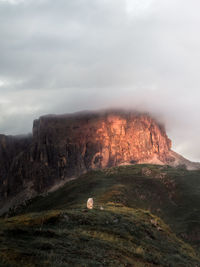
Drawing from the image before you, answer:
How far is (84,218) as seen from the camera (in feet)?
102

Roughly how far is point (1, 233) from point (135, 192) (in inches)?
4241

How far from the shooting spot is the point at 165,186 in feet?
461

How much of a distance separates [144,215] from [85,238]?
2270 cm

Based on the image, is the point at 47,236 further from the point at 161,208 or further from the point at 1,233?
the point at 161,208

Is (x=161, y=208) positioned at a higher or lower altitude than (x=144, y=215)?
lower

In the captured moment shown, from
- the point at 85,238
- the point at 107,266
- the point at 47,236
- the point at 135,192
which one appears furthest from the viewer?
the point at 135,192

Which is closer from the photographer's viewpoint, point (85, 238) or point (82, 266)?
point (82, 266)

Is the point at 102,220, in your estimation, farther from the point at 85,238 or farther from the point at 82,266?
the point at 82,266

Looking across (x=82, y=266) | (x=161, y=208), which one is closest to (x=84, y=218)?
(x=82, y=266)

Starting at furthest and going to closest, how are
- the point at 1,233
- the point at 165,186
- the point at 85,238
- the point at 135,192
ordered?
the point at 165,186 → the point at 135,192 → the point at 85,238 → the point at 1,233

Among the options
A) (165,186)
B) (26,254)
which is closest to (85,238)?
(26,254)

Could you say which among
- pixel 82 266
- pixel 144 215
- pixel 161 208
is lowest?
pixel 161 208

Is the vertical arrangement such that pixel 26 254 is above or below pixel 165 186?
above

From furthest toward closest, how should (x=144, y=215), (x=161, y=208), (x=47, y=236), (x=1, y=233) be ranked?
1. (x=161, y=208)
2. (x=144, y=215)
3. (x=47, y=236)
4. (x=1, y=233)
